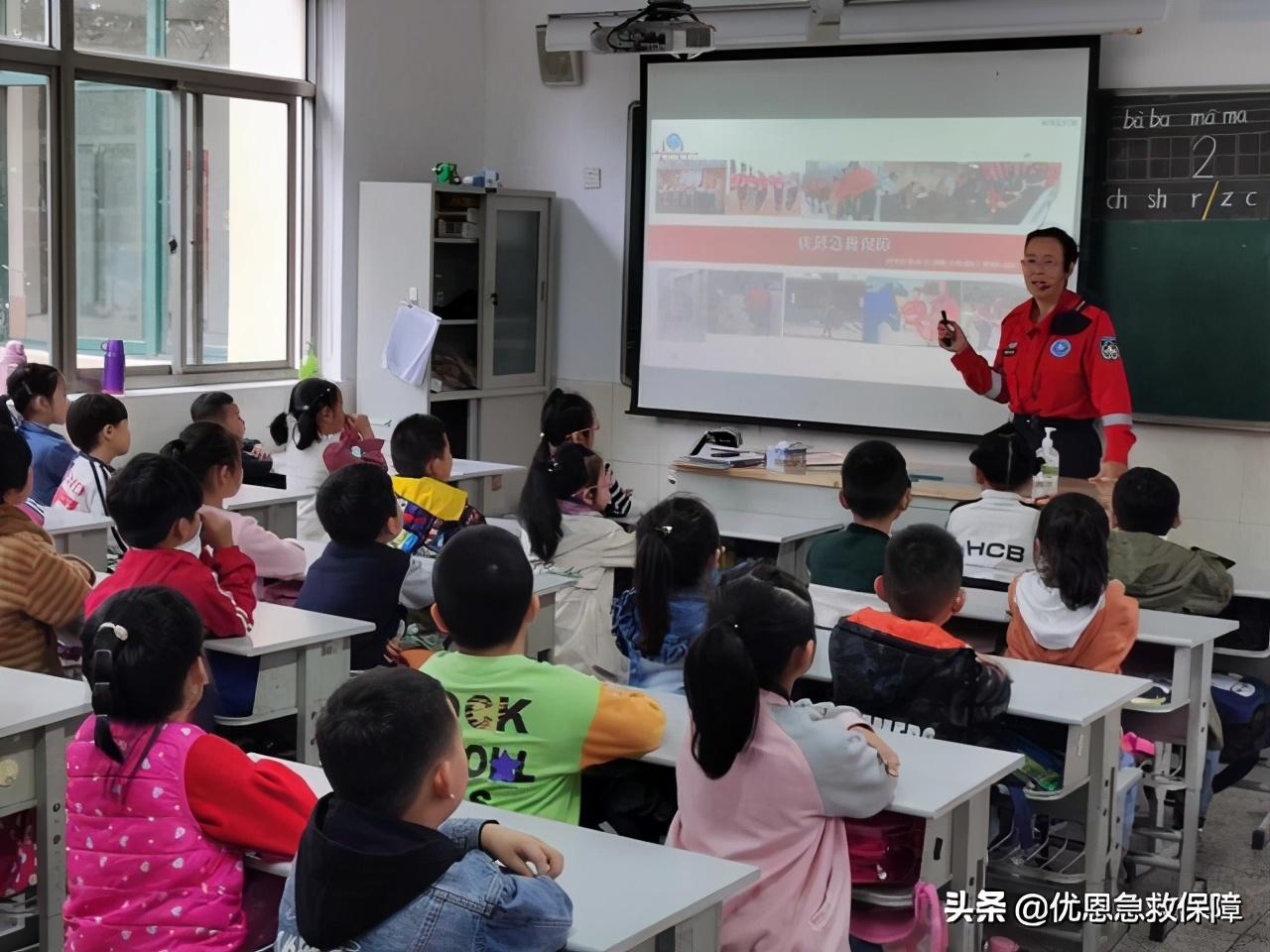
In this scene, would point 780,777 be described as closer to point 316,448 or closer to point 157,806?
point 157,806

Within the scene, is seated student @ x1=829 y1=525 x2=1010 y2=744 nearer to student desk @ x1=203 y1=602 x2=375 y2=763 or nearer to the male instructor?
student desk @ x1=203 y1=602 x2=375 y2=763

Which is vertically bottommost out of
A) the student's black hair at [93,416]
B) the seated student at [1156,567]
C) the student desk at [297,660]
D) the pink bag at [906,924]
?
the pink bag at [906,924]

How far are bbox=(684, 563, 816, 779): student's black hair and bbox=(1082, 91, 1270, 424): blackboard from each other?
4.27 meters

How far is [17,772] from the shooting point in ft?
8.51

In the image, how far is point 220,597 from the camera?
321 centimetres

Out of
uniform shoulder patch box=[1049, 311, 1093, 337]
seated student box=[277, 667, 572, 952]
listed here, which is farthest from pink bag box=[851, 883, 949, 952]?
uniform shoulder patch box=[1049, 311, 1093, 337]

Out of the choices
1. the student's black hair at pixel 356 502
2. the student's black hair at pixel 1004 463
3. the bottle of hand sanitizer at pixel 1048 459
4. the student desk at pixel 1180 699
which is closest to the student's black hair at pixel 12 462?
the student's black hair at pixel 356 502

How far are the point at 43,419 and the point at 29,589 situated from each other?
2159 millimetres

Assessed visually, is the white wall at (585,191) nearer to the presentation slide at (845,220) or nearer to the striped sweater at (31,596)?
the presentation slide at (845,220)

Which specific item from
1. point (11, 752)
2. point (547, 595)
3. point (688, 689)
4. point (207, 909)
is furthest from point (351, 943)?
point (547, 595)

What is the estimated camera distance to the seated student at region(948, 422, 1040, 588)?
4.21 m

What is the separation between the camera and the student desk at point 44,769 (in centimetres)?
258

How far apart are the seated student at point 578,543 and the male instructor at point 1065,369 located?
164cm

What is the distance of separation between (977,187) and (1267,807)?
3001 millimetres
